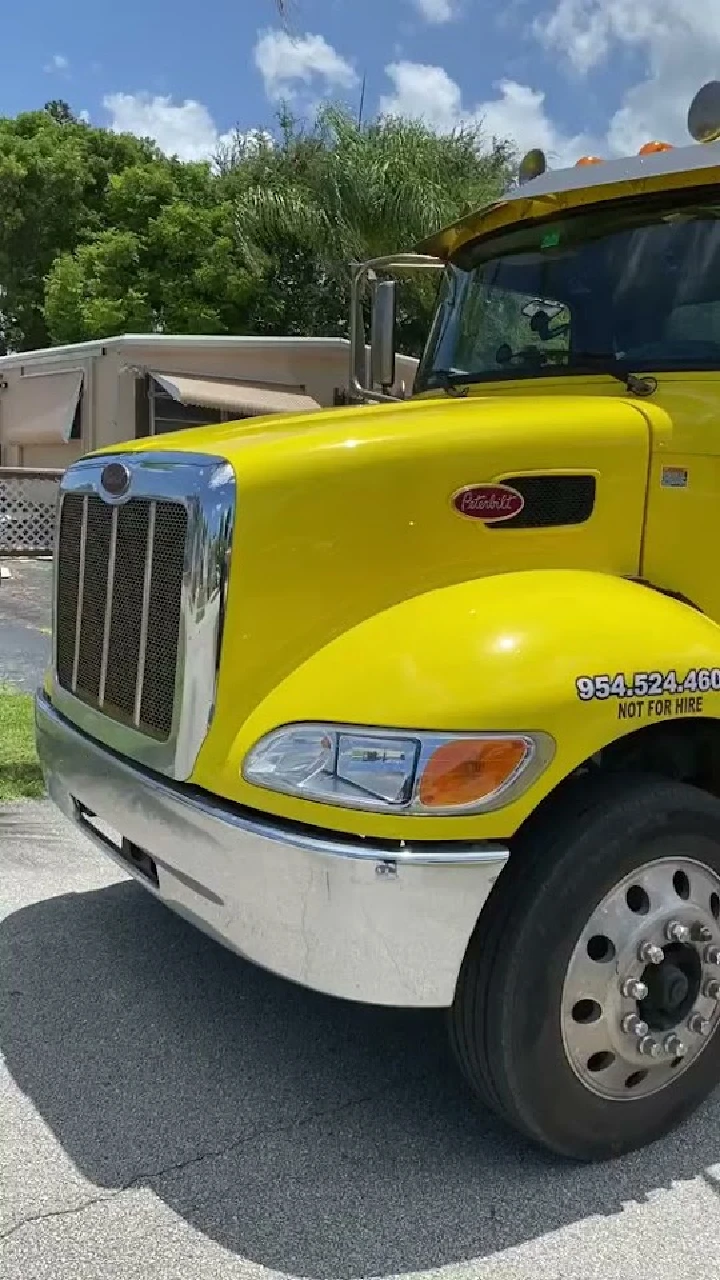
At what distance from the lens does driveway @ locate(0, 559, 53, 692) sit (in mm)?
8641

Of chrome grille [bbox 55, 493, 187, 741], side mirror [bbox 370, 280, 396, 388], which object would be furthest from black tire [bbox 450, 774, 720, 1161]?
side mirror [bbox 370, 280, 396, 388]

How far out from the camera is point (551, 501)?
3.09 meters

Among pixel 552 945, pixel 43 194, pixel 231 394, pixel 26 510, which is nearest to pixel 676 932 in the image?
pixel 552 945

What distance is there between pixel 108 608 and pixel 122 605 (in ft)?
0.38

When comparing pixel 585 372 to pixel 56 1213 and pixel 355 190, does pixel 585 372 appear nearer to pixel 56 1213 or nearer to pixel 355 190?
pixel 56 1213

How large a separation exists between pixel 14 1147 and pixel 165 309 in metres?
26.6

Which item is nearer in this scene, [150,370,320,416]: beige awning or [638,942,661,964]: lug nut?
[638,942,661,964]: lug nut

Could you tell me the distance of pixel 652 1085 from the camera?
9.82 feet

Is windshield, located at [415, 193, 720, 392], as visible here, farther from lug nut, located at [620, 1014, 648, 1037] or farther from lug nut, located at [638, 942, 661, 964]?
lug nut, located at [620, 1014, 648, 1037]

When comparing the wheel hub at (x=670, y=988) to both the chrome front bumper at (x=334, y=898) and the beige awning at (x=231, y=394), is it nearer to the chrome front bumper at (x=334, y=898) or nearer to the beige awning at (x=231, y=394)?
the chrome front bumper at (x=334, y=898)

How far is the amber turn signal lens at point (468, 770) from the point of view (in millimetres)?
→ 2596

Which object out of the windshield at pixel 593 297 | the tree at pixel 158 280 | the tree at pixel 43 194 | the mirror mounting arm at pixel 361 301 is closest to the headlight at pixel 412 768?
the windshield at pixel 593 297

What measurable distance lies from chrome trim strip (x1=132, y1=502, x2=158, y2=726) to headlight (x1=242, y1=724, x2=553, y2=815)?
2.09 ft

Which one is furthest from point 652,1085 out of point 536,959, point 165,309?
point 165,309
